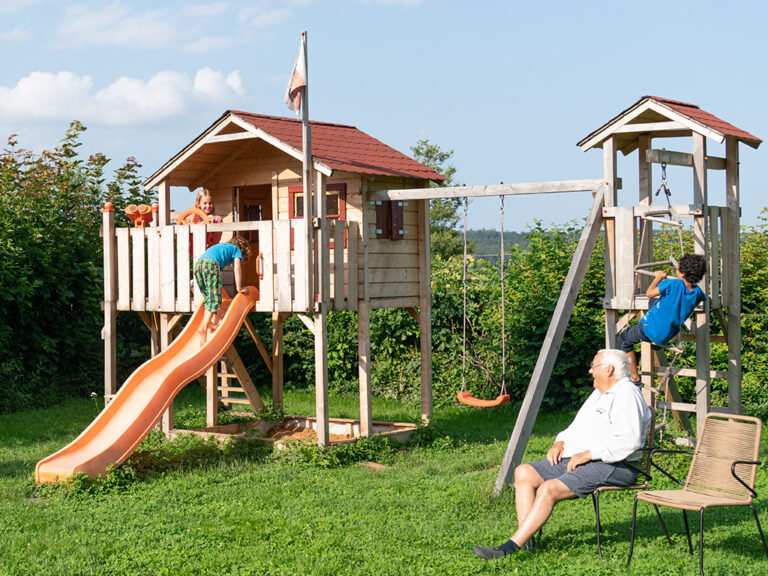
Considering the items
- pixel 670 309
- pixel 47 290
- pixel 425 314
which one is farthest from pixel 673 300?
pixel 47 290

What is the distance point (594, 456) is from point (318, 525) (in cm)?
235

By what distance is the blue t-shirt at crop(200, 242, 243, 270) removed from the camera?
10.7 meters

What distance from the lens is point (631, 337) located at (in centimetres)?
875

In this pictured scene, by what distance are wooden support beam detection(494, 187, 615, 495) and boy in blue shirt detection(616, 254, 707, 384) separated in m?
0.75

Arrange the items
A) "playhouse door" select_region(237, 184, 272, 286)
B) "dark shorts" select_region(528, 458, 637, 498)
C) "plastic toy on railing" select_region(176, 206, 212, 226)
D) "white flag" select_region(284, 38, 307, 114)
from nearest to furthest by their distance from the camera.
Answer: "dark shorts" select_region(528, 458, 637, 498), "white flag" select_region(284, 38, 307, 114), "plastic toy on railing" select_region(176, 206, 212, 226), "playhouse door" select_region(237, 184, 272, 286)

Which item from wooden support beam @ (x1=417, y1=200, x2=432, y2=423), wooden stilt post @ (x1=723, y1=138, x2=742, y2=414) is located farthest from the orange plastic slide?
wooden stilt post @ (x1=723, y1=138, x2=742, y2=414)

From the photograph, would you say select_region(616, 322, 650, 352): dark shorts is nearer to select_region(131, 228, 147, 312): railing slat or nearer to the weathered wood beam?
the weathered wood beam

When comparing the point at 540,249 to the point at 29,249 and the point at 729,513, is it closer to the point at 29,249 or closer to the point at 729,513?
the point at 729,513

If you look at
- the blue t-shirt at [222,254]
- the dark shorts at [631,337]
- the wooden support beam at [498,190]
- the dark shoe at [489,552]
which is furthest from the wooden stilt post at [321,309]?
the dark shoe at [489,552]

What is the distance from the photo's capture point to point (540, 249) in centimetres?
1417

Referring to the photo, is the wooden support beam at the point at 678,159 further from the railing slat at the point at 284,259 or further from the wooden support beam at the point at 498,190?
the railing slat at the point at 284,259

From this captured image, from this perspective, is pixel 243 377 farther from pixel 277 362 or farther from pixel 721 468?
pixel 721 468

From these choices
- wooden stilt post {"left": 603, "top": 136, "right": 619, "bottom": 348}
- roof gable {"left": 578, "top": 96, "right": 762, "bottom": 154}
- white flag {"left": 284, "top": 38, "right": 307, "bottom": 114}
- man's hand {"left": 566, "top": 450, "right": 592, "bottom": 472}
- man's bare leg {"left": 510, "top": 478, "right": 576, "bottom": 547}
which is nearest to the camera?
man's bare leg {"left": 510, "top": 478, "right": 576, "bottom": 547}

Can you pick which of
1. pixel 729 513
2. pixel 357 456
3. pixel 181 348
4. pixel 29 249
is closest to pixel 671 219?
pixel 729 513
